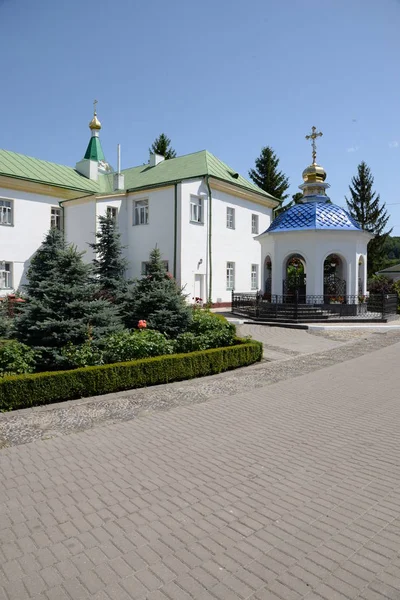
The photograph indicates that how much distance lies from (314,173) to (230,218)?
6.22 metres

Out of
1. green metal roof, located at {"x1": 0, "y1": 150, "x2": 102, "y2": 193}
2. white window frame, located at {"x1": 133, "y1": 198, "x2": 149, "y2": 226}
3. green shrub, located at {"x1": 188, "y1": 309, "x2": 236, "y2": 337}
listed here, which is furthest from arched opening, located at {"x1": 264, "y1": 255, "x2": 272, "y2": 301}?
green metal roof, located at {"x1": 0, "y1": 150, "x2": 102, "y2": 193}

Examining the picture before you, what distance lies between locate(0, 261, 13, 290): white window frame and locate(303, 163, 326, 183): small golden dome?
57.0ft

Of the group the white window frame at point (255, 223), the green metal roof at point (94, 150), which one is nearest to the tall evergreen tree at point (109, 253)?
the white window frame at point (255, 223)

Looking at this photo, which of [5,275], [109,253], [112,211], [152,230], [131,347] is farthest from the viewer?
[112,211]

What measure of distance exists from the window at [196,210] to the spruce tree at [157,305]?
1213 cm

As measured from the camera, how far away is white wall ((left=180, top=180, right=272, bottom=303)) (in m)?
23.9

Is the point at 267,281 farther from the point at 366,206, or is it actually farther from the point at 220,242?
the point at 366,206

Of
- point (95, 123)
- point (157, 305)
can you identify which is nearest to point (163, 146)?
point (95, 123)

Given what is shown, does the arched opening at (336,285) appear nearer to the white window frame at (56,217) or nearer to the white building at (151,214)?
the white building at (151,214)

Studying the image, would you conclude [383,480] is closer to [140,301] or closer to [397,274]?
[140,301]

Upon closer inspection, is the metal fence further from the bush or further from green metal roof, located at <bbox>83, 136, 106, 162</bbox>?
green metal roof, located at <bbox>83, 136, 106, 162</bbox>

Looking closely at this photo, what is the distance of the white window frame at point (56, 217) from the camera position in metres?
25.4

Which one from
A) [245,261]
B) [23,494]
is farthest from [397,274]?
[23,494]

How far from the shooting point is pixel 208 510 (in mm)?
3871
